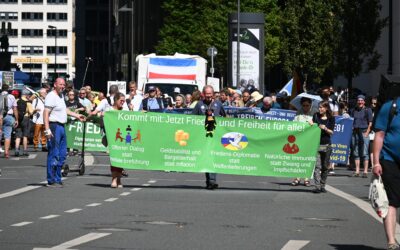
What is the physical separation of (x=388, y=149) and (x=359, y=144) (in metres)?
17.7

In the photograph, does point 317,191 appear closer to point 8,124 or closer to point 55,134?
point 55,134

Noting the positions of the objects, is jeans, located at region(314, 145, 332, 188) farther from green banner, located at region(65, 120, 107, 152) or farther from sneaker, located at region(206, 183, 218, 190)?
green banner, located at region(65, 120, 107, 152)

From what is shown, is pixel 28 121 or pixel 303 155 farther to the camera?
pixel 28 121

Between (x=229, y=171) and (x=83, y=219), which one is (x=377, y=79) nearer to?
(x=229, y=171)

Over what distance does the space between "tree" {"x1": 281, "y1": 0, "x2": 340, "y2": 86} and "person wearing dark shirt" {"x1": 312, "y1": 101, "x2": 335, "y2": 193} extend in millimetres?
36784

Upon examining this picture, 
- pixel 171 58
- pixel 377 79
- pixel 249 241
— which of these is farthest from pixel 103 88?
pixel 249 241

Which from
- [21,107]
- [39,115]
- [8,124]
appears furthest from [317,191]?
[39,115]

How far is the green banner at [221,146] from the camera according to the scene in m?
23.2

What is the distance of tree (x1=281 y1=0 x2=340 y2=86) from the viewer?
61531 millimetres

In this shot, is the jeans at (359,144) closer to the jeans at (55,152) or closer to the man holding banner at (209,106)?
the man holding banner at (209,106)

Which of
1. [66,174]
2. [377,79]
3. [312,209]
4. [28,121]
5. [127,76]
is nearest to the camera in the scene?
[312,209]

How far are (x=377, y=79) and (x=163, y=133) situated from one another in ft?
152

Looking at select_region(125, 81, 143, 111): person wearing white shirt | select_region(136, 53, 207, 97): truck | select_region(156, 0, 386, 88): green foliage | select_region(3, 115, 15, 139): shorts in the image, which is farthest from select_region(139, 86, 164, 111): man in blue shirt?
select_region(156, 0, 386, 88): green foliage

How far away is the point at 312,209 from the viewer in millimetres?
18906
